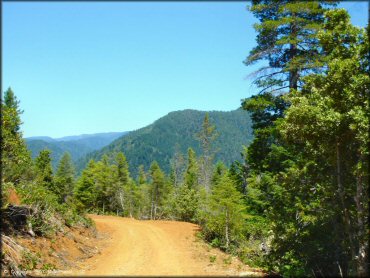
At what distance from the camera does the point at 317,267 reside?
12414mm

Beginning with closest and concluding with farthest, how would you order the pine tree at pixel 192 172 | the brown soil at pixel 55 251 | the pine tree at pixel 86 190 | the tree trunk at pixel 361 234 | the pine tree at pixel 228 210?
the tree trunk at pixel 361 234
the brown soil at pixel 55 251
the pine tree at pixel 228 210
the pine tree at pixel 86 190
the pine tree at pixel 192 172

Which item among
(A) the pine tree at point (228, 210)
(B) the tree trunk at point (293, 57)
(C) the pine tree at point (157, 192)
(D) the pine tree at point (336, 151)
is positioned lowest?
(C) the pine tree at point (157, 192)

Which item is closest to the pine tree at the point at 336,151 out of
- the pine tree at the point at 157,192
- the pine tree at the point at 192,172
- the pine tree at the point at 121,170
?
the pine tree at the point at 192,172

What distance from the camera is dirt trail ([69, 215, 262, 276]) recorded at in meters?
14.5

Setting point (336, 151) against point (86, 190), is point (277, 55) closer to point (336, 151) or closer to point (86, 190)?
point (336, 151)

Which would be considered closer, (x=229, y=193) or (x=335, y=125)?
(x=335, y=125)

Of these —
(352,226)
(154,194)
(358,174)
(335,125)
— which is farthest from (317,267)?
(154,194)

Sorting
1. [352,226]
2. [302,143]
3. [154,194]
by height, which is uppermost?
[302,143]

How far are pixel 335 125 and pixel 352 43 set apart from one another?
97.9 inches

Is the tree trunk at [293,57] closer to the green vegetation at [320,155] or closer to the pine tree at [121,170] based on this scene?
the green vegetation at [320,155]

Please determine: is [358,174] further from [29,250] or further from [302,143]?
[29,250]

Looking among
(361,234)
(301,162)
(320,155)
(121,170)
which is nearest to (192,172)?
(121,170)

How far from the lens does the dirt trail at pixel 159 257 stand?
14.5 m

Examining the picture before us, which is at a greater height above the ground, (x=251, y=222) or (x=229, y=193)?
(x=229, y=193)
